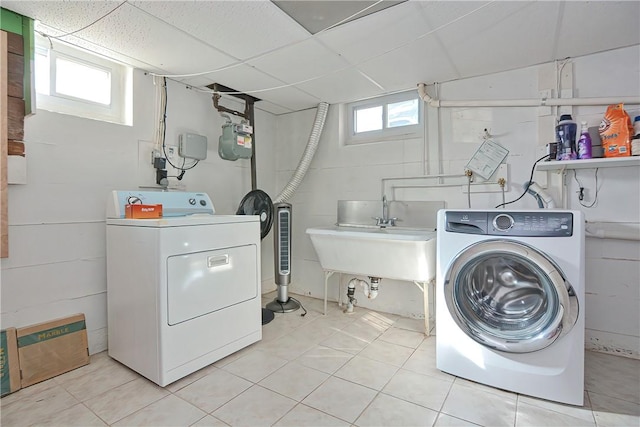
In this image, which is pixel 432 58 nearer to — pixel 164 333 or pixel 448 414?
pixel 448 414

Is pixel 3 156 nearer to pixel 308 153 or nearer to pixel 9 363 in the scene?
pixel 9 363

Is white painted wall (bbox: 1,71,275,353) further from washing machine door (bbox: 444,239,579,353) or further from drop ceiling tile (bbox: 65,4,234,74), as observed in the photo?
washing machine door (bbox: 444,239,579,353)

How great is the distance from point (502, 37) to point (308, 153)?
1827 millimetres

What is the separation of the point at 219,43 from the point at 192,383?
6.82 ft

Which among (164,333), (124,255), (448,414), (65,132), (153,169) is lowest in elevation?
(448,414)

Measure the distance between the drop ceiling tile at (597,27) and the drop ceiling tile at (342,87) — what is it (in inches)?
51.8

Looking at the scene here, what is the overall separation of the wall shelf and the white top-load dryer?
2.02m

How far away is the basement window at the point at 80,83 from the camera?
2002 millimetres

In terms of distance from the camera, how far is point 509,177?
2.42 meters

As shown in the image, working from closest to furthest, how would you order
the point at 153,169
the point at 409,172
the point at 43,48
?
1. the point at 43,48
2. the point at 153,169
3. the point at 409,172

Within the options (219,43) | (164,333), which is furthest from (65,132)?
(164,333)

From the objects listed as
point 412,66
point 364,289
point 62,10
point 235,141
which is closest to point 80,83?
point 62,10

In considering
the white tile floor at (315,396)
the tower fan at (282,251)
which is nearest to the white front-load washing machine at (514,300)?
the white tile floor at (315,396)

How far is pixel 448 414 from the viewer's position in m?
1.51
